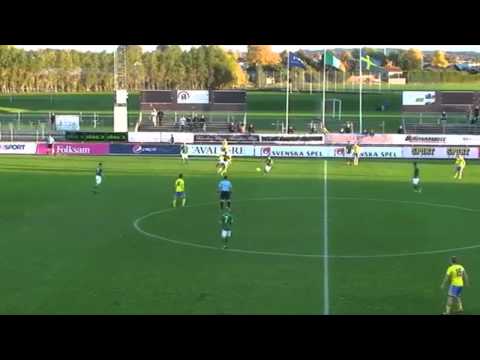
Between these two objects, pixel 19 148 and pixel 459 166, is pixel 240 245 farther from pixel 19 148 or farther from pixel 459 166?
pixel 19 148

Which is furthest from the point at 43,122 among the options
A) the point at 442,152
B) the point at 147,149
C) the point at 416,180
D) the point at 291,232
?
the point at 291,232

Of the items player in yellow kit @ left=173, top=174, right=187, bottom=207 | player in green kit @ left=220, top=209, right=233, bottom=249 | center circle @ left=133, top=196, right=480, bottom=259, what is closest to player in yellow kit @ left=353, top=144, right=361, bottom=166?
center circle @ left=133, top=196, right=480, bottom=259

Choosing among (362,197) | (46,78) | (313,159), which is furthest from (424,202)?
(46,78)

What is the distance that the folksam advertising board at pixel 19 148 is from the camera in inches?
2320

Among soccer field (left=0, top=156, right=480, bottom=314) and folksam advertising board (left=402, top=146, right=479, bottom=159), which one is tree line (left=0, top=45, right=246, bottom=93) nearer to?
folksam advertising board (left=402, top=146, right=479, bottom=159)

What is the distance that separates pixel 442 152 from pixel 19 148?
32.2 metres

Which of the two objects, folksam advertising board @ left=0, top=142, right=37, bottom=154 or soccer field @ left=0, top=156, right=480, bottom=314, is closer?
soccer field @ left=0, top=156, right=480, bottom=314

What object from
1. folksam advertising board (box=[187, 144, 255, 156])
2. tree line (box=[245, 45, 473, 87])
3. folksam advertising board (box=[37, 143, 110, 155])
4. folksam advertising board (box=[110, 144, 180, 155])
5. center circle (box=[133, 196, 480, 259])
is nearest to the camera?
center circle (box=[133, 196, 480, 259])

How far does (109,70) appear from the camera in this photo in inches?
6009

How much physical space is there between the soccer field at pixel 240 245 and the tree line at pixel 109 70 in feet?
293

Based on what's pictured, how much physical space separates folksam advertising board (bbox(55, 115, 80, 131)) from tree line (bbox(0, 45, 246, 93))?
5652 centimetres

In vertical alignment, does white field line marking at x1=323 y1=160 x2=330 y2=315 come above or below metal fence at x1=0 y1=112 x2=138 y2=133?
below

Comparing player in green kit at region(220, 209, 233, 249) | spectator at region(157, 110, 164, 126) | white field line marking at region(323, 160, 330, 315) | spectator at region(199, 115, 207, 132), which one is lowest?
white field line marking at region(323, 160, 330, 315)

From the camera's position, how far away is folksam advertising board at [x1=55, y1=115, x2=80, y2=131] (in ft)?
229
